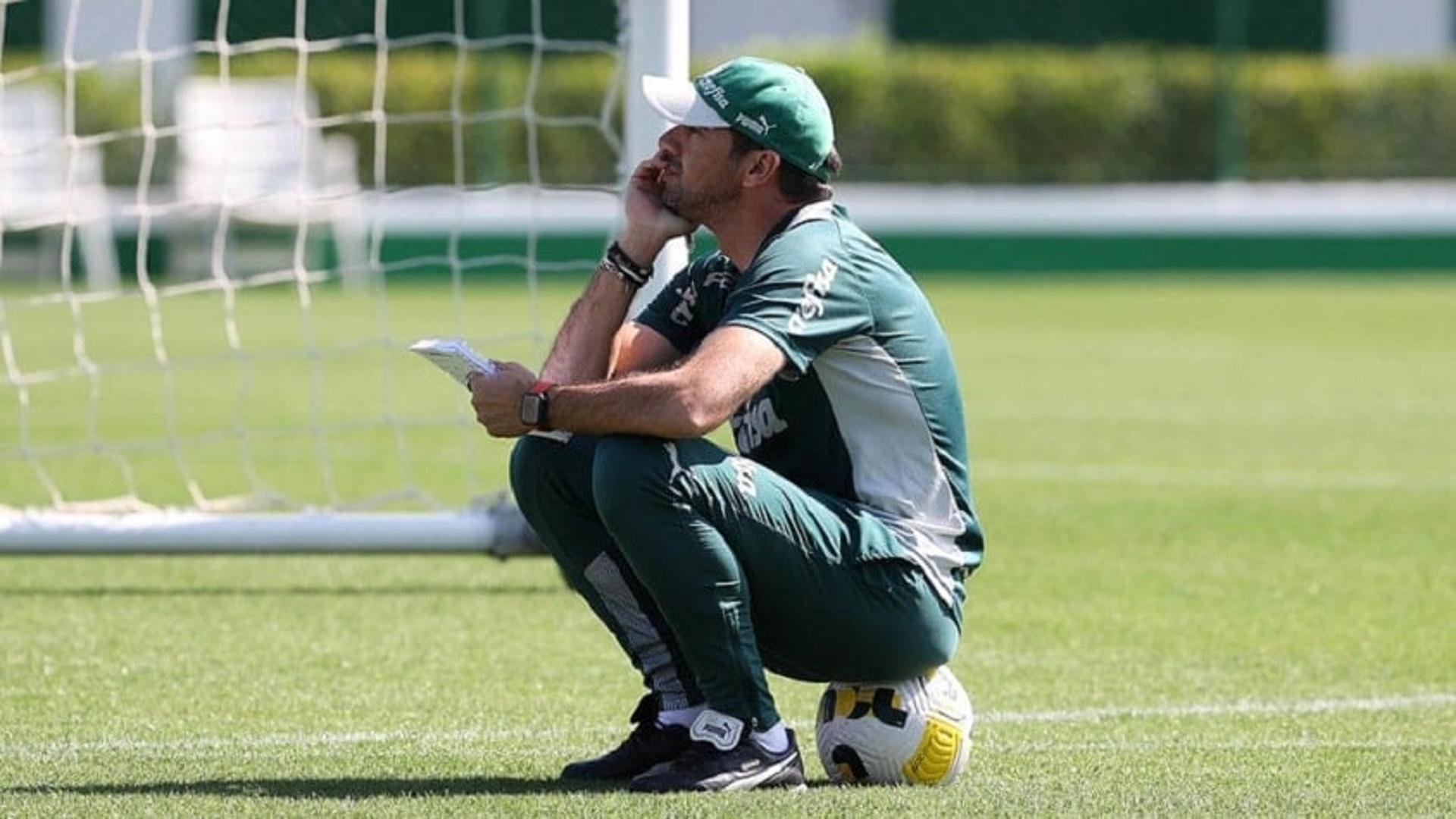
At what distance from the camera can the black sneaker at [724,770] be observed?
5.20m

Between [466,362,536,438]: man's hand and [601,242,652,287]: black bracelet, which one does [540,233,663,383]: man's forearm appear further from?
[466,362,536,438]: man's hand

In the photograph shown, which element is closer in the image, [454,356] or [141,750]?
[454,356]

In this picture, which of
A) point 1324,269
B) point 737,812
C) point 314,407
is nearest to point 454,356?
point 737,812

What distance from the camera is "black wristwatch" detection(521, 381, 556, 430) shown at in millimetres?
5129

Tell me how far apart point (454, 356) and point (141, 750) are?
3.95 feet

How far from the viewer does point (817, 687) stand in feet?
22.2

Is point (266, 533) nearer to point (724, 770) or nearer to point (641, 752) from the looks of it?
point (641, 752)

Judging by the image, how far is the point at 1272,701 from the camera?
6.47 m

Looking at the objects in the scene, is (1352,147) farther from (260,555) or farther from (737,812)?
(737,812)

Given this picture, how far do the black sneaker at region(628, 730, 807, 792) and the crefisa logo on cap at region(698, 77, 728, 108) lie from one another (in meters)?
1.17

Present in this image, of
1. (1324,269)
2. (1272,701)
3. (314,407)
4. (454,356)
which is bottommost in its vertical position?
(1324,269)

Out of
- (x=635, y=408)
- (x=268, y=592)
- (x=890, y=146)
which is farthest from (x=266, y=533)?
(x=890, y=146)

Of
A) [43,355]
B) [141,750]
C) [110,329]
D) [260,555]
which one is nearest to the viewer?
[141,750]

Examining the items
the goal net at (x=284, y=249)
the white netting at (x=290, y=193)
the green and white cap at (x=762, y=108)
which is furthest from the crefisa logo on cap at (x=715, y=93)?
the white netting at (x=290, y=193)
